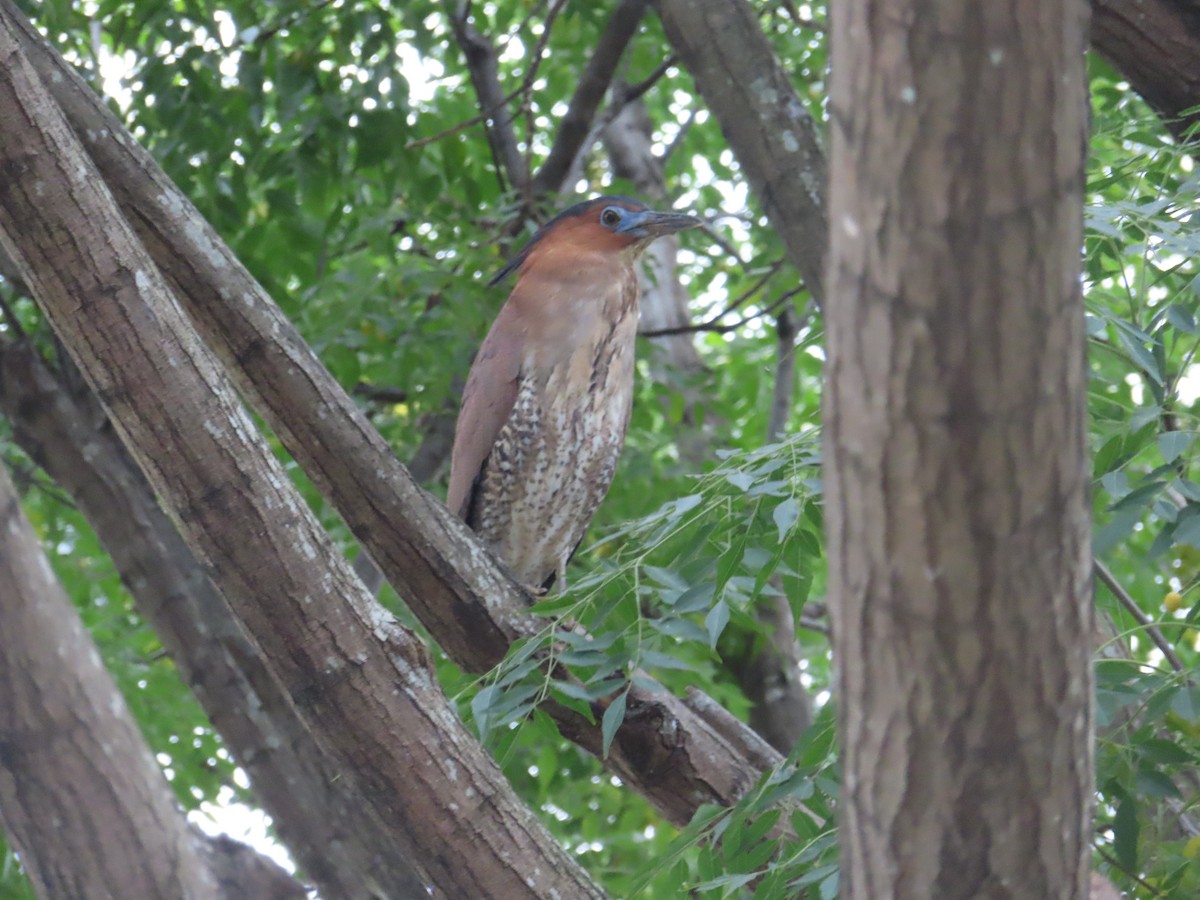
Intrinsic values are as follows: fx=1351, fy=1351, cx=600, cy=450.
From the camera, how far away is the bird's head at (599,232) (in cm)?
492

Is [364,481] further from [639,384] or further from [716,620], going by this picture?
[639,384]

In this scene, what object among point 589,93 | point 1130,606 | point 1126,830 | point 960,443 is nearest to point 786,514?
point 1126,830

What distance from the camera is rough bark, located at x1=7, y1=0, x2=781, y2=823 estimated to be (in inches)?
111

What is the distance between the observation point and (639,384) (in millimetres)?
5762

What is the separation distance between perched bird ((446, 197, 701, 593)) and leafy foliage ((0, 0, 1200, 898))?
1.43 ft

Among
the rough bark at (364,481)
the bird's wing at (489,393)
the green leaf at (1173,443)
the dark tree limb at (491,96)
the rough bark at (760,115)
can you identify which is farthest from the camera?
the dark tree limb at (491,96)

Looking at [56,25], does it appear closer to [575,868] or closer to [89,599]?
[89,599]

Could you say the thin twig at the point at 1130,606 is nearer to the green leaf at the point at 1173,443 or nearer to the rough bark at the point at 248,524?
the green leaf at the point at 1173,443

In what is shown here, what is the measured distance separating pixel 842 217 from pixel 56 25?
13.0 ft

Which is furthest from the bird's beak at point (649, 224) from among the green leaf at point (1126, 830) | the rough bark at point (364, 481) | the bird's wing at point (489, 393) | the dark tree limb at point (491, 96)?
the green leaf at point (1126, 830)

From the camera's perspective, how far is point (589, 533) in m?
6.02

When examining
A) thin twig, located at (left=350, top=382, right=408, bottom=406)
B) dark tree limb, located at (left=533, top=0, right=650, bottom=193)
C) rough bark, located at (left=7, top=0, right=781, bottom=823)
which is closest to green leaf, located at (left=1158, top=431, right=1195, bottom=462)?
rough bark, located at (left=7, top=0, right=781, bottom=823)

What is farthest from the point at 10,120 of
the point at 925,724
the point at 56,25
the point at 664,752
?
the point at 56,25

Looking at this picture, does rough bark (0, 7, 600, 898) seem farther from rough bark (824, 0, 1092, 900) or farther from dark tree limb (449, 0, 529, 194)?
dark tree limb (449, 0, 529, 194)
